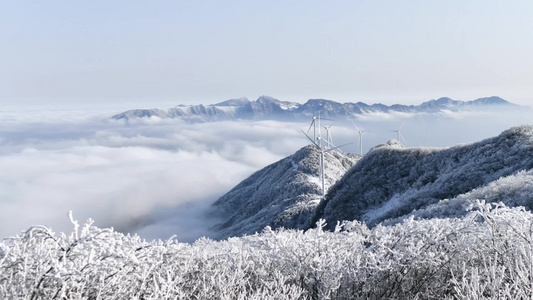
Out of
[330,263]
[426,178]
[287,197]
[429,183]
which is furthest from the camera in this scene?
[287,197]

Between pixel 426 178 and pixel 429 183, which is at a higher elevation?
pixel 426 178

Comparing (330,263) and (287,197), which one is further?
(287,197)

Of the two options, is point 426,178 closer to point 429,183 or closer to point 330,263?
point 429,183

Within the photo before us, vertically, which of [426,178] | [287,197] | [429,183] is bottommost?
[287,197]

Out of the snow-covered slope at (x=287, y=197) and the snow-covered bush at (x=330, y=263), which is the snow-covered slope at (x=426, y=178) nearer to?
the snow-covered slope at (x=287, y=197)

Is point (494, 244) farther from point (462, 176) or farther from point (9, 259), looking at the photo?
point (462, 176)

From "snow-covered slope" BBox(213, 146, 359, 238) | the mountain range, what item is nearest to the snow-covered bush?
the mountain range

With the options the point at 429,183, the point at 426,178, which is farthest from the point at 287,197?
the point at 429,183

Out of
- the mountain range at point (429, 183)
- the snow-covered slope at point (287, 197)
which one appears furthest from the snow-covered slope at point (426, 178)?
the snow-covered slope at point (287, 197)

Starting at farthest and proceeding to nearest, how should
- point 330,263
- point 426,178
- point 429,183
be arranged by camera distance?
point 426,178 < point 429,183 < point 330,263
